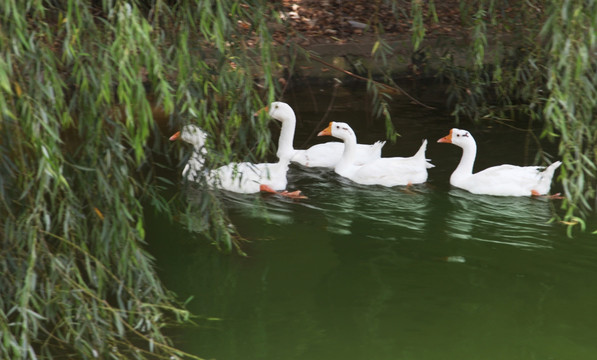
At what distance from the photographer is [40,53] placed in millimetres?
3373

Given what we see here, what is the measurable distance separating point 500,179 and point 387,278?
2110mm

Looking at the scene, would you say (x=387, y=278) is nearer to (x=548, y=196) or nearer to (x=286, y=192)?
(x=286, y=192)

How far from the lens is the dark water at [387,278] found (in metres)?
4.93

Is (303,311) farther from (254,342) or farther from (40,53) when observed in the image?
(40,53)

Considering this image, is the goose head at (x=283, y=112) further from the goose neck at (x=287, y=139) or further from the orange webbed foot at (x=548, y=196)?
the orange webbed foot at (x=548, y=196)

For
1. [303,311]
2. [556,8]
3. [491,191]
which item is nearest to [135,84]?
[556,8]

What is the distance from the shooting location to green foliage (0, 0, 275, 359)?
10.8 feet

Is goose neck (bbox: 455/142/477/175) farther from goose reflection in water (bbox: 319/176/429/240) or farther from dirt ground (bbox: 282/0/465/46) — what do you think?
dirt ground (bbox: 282/0/465/46)

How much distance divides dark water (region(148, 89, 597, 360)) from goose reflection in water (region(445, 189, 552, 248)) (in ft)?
0.05

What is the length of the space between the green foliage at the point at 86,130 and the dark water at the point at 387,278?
1.14 metres

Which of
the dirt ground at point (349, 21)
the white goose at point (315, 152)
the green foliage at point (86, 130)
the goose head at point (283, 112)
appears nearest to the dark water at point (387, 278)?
the white goose at point (315, 152)

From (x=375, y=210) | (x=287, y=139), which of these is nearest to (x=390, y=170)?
(x=375, y=210)

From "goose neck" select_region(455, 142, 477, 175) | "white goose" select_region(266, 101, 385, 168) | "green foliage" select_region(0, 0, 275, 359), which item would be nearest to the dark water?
"goose neck" select_region(455, 142, 477, 175)

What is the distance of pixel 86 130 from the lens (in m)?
3.74
